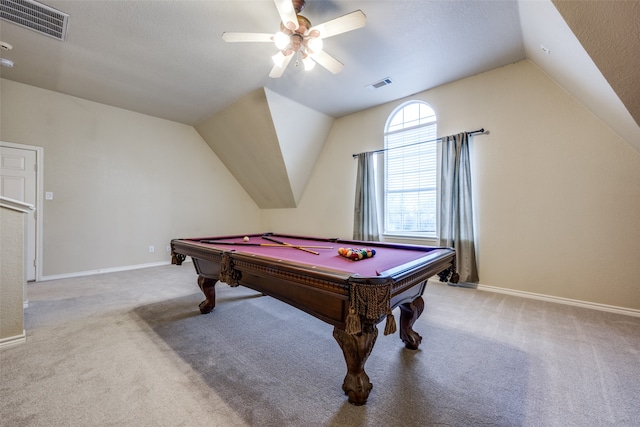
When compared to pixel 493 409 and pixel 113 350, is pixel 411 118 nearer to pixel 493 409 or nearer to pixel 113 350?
pixel 493 409

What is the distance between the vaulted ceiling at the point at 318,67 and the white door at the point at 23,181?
3.31 ft

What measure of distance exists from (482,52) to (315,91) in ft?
6.68

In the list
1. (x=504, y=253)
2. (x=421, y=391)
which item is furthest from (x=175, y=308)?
(x=504, y=253)

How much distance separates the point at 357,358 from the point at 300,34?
237 centimetres

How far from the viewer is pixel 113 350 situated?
1.78 meters

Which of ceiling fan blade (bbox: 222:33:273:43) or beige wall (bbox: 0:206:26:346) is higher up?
ceiling fan blade (bbox: 222:33:273:43)

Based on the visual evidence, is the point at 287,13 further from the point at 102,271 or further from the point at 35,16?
the point at 102,271

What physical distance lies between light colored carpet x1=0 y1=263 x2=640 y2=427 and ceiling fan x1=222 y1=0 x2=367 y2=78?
7.70 feet

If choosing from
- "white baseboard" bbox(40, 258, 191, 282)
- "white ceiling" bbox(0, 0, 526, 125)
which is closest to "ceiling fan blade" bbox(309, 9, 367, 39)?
"white ceiling" bbox(0, 0, 526, 125)

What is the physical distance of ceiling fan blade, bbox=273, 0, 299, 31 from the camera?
1.79 metres

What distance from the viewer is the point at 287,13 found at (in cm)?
188

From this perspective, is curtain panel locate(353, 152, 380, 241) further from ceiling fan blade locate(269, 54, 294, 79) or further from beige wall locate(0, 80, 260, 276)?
beige wall locate(0, 80, 260, 276)

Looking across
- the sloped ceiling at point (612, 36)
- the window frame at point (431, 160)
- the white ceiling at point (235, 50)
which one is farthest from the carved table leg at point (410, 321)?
the white ceiling at point (235, 50)

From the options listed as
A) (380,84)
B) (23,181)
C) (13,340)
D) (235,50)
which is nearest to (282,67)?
(235,50)
